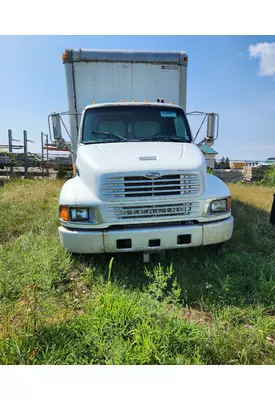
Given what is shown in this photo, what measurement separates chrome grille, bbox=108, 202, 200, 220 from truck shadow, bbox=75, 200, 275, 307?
640mm

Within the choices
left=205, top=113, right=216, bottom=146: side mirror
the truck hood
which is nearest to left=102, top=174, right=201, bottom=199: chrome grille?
the truck hood

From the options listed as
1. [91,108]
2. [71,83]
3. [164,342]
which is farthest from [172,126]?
[164,342]

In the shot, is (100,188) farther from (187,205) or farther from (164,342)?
(164,342)

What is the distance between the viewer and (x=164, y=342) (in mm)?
2068

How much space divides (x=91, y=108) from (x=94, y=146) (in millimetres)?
1010

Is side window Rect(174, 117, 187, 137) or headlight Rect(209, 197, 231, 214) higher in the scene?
side window Rect(174, 117, 187, 137)

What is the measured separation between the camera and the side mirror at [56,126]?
486cm

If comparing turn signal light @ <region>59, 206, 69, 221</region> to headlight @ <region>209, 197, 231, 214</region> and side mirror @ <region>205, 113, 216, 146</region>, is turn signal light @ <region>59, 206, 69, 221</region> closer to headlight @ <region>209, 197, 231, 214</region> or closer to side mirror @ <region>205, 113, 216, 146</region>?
headlight @ <region>209, 197, 231, 214</region>

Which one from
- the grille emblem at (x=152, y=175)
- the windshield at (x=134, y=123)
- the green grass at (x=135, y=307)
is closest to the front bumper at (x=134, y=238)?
the green grass at (x=135, y=307)

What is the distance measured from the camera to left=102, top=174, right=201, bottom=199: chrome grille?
3.20 metres

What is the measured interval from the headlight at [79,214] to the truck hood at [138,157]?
1.63ft

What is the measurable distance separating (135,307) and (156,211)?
1218mm

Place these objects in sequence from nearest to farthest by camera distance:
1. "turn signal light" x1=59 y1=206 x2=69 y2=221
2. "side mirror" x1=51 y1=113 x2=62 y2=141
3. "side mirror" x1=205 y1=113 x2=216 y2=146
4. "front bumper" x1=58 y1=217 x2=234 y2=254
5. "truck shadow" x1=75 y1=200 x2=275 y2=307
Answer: "truck shadow" x1=75 y1=200 x2=275 y2=307, "front bumper" x1=58 y1=217 x2=234 y2=254, "turn signal light" x1=59 y1=206 x2=69 y2=221, "side mirror" x1=51 y1=113 x2=62 y2=141, "side mirror" x1=205 y1=113 x2=216 y2=146

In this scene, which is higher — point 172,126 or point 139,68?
point 139,68
